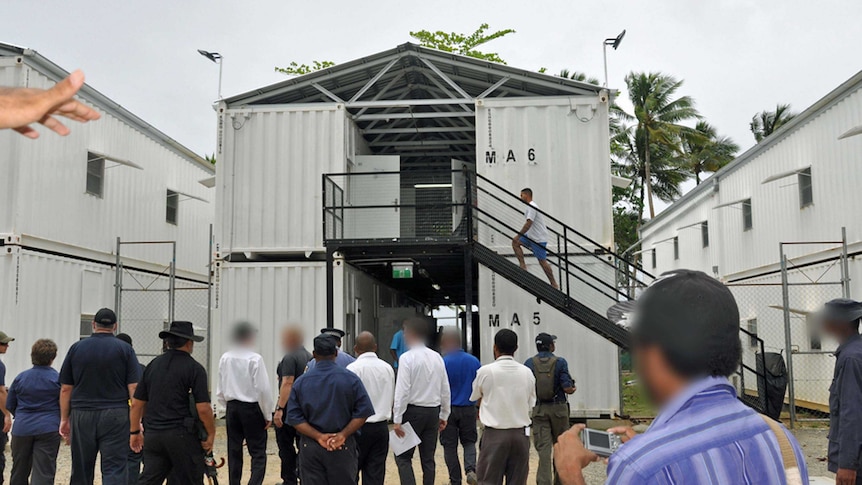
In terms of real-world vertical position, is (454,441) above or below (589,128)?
below

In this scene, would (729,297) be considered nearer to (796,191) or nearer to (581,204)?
(581,204)

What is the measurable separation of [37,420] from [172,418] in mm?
1782

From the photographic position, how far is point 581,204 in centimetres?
1333

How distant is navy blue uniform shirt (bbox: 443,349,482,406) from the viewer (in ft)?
27.3

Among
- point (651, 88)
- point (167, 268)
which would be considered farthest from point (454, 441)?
point (651, 88)

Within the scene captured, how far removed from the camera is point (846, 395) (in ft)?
15.2

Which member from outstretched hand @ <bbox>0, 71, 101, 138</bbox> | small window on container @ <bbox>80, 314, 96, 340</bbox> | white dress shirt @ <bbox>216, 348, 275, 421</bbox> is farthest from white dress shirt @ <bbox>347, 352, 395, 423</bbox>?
small window on container @ <bbox>80, 314, 96, 340</bbox>

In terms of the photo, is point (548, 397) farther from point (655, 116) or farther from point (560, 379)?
point (655, 116)

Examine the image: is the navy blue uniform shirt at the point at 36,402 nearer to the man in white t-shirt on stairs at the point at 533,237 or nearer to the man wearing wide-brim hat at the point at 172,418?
the man wearing wide-brim hat at the point at 172,418

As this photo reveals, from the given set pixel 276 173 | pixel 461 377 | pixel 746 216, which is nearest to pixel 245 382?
pixel 461 377

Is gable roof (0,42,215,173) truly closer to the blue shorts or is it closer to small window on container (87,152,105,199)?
small window on container (87,152,105,199)

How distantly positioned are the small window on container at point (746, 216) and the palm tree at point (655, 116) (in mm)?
17379

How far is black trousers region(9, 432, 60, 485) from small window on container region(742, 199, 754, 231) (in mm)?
17050

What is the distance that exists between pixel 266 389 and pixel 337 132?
6.92 meters
